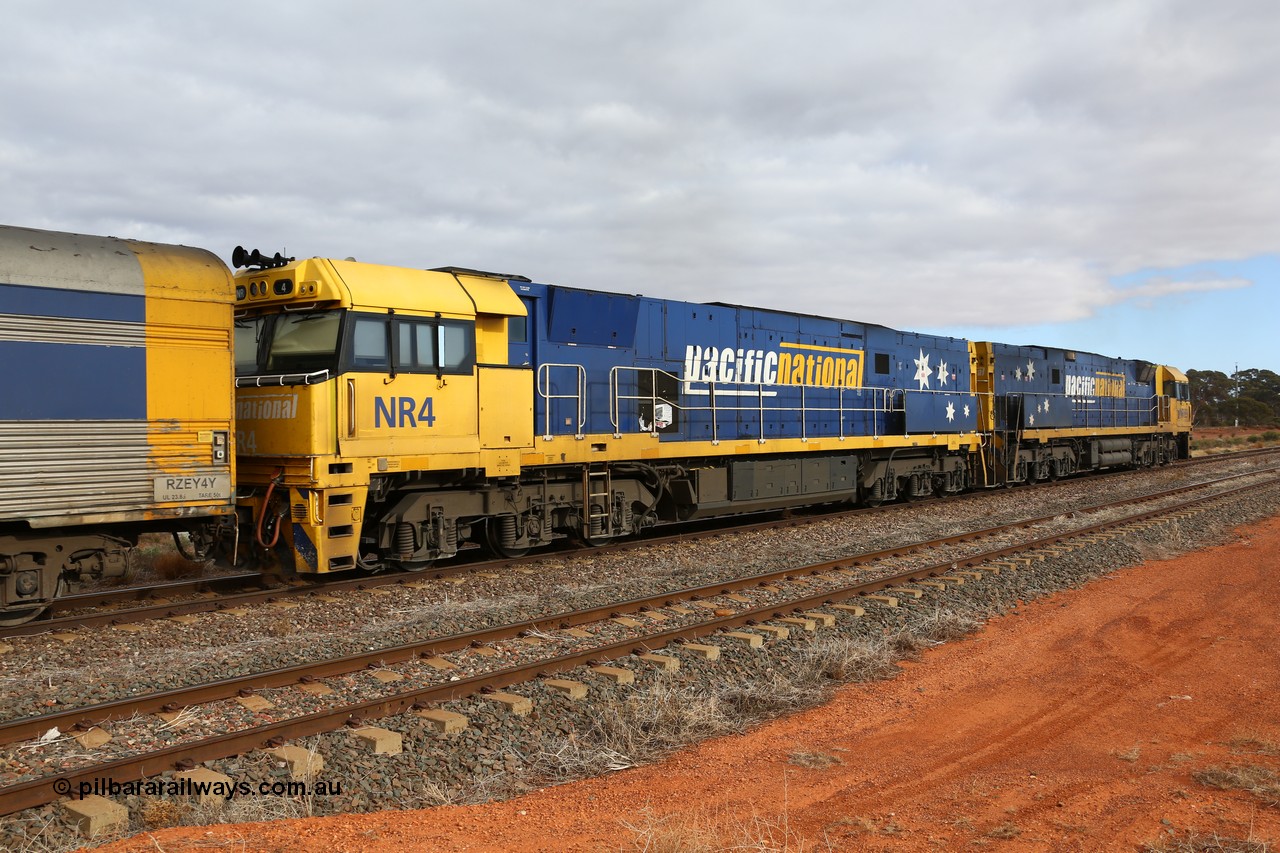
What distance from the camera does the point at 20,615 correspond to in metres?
8.35

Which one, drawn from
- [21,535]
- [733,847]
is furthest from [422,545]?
[733,847]

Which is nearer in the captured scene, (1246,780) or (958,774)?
(1246,780)

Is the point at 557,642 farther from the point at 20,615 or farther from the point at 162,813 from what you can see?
the point at 20,615

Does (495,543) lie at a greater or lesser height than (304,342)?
lesser

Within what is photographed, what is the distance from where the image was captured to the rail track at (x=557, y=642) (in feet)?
17.7

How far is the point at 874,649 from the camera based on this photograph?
815cm

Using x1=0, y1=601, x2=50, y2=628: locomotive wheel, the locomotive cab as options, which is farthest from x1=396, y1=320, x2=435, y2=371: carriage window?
x1=0, y1=601, x2=50, y2=628: locomotive wheel

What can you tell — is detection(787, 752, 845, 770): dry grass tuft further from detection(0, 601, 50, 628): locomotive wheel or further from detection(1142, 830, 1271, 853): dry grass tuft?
detection(0, 601, 50, 628): locomotive wheel

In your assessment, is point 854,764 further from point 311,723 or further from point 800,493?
point 800,493

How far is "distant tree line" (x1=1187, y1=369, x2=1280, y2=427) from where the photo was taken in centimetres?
8794

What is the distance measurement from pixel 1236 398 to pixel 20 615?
108 metres

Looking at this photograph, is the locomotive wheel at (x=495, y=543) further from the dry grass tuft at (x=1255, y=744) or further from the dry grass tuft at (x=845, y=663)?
the dry grass tuft at (x=1255, y=744)

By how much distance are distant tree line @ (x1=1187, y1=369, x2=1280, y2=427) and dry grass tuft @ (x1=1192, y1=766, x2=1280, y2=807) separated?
9592 cm

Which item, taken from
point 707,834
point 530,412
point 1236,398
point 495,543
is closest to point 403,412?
point 530,412
